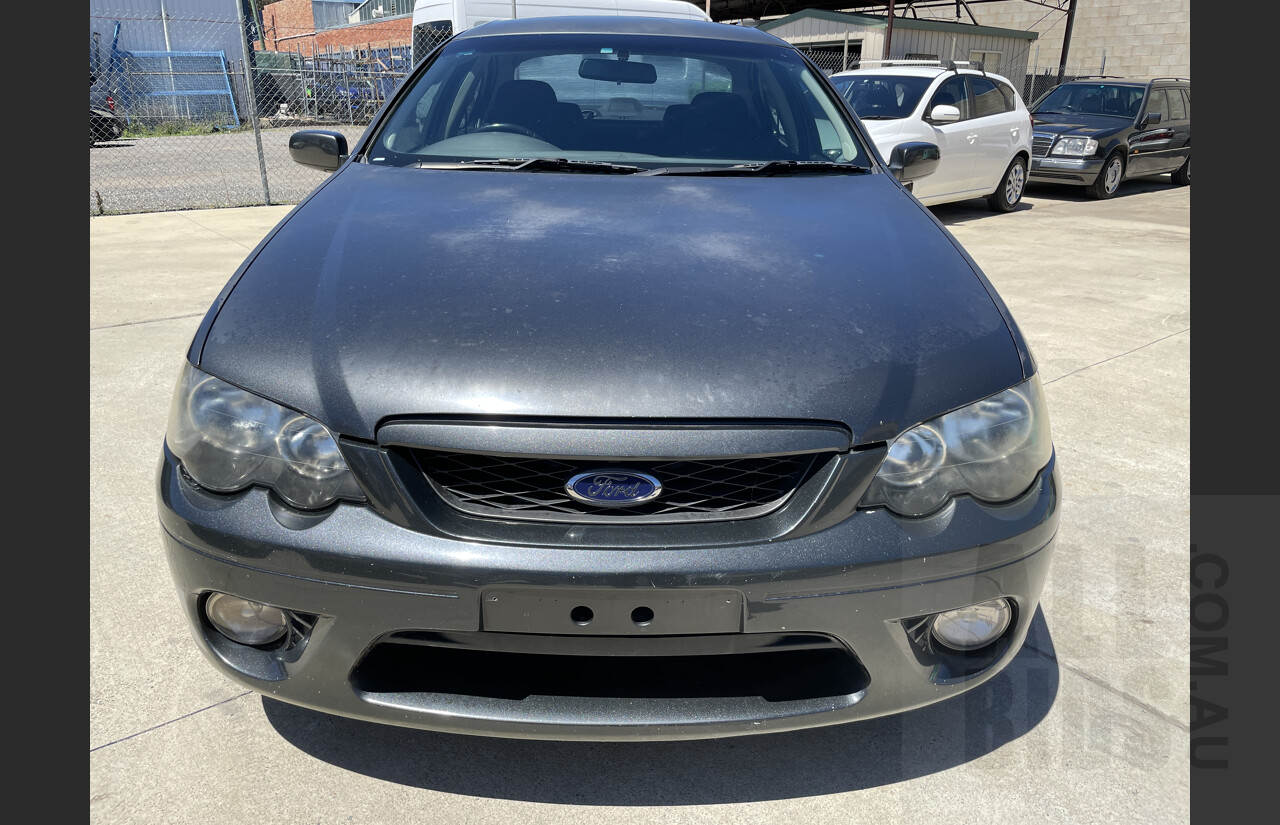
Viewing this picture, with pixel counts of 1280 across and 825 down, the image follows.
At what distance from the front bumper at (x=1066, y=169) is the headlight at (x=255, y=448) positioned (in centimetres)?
1093

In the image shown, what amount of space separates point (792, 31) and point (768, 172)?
21499 millimetres

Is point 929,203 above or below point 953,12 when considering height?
below

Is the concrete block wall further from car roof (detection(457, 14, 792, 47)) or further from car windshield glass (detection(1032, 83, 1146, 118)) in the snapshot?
car roof (detection(457, 14, 792, 47))

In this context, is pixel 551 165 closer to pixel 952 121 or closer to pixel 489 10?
pixel 952 121

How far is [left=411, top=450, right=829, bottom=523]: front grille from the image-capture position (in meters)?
1.52

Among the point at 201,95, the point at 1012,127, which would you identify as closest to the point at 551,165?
the point at 1012,127

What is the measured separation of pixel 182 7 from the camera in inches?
831

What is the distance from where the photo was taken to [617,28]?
3.18 meters

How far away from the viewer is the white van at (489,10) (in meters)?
10.4

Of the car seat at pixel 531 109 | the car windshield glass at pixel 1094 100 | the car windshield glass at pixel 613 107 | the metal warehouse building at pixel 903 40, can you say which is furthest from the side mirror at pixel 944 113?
the metal warehouse building at pixel 903 40

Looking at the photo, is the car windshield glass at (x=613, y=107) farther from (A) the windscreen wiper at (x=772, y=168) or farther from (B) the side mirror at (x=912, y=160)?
(B) the side mirror at (x=912, y=160)

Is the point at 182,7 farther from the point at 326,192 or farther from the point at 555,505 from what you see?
the point at 555,505

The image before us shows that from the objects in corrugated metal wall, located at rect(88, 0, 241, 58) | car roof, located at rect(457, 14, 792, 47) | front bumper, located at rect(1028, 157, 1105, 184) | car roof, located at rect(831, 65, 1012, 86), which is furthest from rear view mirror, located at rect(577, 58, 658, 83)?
corrugated metal wall, located at rect(88, 0, 241, 58)
